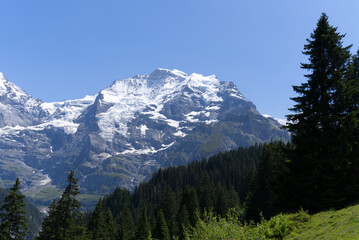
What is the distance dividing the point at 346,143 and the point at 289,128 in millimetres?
4244

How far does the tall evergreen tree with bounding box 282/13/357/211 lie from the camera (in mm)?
19234

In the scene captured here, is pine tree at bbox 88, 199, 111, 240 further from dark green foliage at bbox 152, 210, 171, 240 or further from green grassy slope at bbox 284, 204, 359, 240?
green grassy slope at bbox 284, 204, 359, 240

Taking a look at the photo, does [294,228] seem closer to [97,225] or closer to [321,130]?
[321,130]

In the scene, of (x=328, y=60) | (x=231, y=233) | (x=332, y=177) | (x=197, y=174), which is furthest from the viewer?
(x=197, y=174)

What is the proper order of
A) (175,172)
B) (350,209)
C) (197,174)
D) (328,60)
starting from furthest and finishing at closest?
(175,172) < (197,174) < (328,60) < (350,209)

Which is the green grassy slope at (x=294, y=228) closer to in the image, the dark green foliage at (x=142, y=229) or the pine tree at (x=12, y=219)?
the pine tree at (x=12, y=219)

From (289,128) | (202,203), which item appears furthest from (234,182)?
(289,128)

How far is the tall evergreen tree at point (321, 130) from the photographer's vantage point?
757 inches

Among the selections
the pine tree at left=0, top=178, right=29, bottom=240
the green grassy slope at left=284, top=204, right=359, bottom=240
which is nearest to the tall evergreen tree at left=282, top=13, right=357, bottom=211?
the green grassy slope at left=284, top=204, right=359, bottom=240

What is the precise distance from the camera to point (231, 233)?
13312 millimetres

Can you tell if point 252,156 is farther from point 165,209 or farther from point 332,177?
point 332,177

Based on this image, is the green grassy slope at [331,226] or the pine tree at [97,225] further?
the pine tree at [97,225]

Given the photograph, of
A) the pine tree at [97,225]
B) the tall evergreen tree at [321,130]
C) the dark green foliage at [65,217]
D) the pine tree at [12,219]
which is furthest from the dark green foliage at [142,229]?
the tall evergreen tree at [321,130]

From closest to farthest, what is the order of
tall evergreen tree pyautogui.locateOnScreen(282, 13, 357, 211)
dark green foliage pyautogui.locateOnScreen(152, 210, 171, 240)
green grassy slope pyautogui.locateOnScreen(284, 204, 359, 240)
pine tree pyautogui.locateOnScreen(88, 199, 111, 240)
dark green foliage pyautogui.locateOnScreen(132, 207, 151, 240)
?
green grassy slope pyautogui.locateOnScreen(284, 204, 359, 240)
tall evergreen tree pyautogui.locateOnScreen(282, 13, 357, 211)
dark green foliage pyautogui.locateOnScreen(152, 210, 171, 240)
pine tree pyautogui.locateOnScreen(88, 199, 111, 240)
dark green foliage pyautogui.locateOnScreen(132, 207, 151, 240)
